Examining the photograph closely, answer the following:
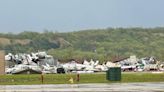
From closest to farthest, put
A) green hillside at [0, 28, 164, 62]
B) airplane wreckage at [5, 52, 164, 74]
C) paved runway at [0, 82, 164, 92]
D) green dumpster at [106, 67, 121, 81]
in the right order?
paved runway at [0, 82, 164, 92] → green dumpster at [106, 67, 121, 81] → airplane wreckage at [5, 52, 164, 74] → green hillside at [0, 28, 164, 62]

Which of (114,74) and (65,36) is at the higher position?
(65,36)

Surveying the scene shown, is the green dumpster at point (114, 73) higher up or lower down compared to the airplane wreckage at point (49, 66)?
lower down

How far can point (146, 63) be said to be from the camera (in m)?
90.2

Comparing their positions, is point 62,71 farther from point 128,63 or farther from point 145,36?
point 145,36

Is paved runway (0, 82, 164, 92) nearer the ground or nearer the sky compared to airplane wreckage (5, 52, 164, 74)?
nearer the ground

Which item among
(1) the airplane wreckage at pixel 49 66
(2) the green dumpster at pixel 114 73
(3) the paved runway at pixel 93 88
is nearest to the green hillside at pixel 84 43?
(1) the airplane wreckage at pixel 49 66

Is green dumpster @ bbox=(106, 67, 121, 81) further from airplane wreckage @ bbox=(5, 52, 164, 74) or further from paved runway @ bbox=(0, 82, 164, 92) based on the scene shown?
airplane wreckage @ bbox=(5, 52, 164, 74)

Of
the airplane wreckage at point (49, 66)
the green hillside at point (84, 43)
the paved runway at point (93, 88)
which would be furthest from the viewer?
the green hillside at point (84, 43)

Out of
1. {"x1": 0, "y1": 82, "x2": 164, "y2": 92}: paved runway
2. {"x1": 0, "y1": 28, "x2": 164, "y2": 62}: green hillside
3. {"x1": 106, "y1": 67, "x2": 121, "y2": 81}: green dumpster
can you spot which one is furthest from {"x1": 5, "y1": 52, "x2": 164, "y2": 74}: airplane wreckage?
{"x1": 0, "y1": 28, "x2": 164, "y2": 62}: green hillside

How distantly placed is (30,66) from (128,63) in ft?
76.9

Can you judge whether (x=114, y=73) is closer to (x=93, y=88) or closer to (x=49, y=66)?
Answer: (x=93, y=88)

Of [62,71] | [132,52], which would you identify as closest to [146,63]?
[62,71]

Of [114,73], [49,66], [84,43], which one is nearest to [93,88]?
[114,73]

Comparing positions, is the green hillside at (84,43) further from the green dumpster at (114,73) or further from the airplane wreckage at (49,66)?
the green dumpster at (114,73)
